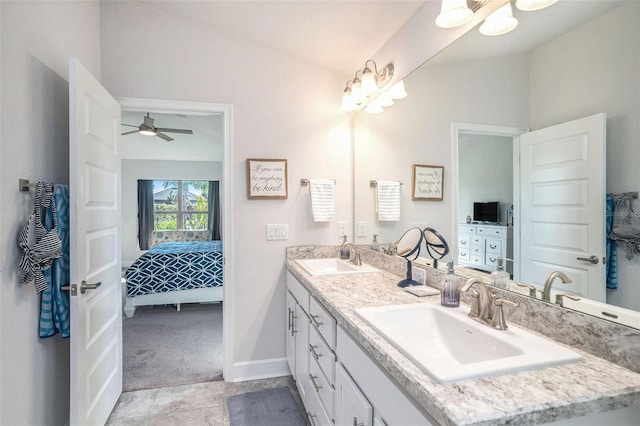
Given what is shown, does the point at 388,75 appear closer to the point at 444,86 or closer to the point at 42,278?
the point at 444,86

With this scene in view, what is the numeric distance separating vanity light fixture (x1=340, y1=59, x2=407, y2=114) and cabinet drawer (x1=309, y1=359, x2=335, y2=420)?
1621mm

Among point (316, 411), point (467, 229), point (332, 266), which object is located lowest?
point (316, 411)

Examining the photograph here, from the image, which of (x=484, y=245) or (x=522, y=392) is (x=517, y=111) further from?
(x=522, y=392)

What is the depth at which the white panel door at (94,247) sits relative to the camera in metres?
1.52

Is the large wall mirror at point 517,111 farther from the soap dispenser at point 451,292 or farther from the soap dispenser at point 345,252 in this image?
the soap dispenser at point 345,252

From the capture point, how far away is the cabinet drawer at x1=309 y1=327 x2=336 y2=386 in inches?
55.1

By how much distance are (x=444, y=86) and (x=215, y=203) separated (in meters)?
6.15

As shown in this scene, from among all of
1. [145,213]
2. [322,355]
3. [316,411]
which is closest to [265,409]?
[316,411]

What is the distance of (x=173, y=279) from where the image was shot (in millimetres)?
3863

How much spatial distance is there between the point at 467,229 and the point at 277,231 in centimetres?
140

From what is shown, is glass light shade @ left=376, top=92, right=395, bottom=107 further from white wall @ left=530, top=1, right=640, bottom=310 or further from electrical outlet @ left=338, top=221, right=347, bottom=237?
→ white wall @ left=530, top=1, right=640, bottom=310

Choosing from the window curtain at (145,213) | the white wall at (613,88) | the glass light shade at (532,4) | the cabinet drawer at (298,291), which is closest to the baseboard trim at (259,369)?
the cabinet drawer at (298,291)

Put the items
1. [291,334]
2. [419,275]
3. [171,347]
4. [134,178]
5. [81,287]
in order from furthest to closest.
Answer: [134,178] → [171,347] → [291,334] → [419,275] → [81,287]

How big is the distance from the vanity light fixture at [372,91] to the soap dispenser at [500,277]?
1172 mm
